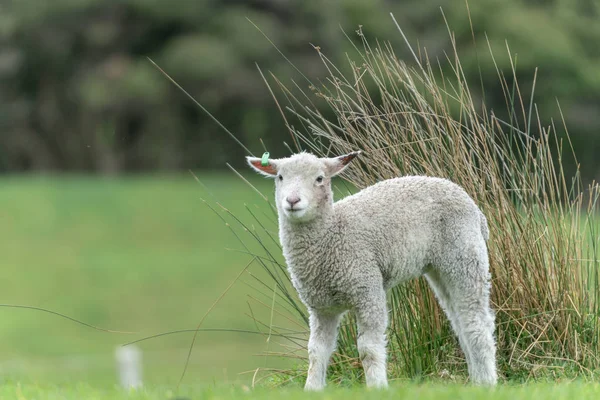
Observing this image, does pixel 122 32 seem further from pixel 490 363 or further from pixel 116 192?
pixel 490 363

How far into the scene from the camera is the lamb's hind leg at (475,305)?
5195mm

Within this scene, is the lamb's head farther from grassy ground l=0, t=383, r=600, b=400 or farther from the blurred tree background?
the blurred tree background

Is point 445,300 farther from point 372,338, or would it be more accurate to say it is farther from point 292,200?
point 292,200

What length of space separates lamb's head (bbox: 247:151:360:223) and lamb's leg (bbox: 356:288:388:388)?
579mm

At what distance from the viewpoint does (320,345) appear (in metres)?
5.08

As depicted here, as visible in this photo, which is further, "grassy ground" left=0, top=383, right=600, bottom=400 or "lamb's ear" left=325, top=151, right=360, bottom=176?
"lamb's ear" left=325, top=151, right=360, bottom=176

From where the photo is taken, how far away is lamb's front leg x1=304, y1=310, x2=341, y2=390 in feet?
16.5

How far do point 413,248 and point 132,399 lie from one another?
5.79 feet

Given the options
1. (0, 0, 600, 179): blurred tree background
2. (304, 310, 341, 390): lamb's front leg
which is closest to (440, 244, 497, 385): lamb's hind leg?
(304, 310, 341, 390): lamb's front leg

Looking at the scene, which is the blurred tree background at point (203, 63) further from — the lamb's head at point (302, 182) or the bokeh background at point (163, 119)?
the lamb's head at point (302, 182)

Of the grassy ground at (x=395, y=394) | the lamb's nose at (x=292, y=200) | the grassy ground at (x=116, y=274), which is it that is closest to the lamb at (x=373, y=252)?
the lamb's nose at (x=292, y=200)

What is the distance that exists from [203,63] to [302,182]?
25.6m

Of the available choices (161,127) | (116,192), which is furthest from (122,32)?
(116,192)

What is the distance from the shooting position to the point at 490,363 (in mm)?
5223
